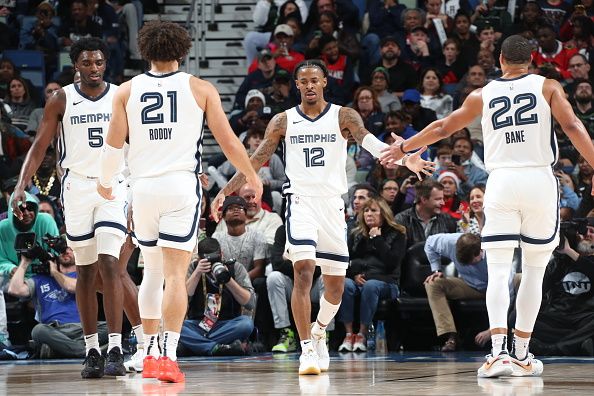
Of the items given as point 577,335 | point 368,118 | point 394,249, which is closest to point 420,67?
point 368,118

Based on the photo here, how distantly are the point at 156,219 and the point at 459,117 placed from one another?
231 centimetres

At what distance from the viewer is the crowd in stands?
11742mm

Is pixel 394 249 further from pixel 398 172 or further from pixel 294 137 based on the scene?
pixel 294 137

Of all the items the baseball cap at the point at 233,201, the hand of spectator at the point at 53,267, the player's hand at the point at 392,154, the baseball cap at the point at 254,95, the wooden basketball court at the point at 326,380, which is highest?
the baseball cap at the point at 254,95

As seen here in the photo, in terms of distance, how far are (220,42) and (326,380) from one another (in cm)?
1086

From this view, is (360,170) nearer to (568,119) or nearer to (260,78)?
(260,78)

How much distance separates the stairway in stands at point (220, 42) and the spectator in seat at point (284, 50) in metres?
0.82

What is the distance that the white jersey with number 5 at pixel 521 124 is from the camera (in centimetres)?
801

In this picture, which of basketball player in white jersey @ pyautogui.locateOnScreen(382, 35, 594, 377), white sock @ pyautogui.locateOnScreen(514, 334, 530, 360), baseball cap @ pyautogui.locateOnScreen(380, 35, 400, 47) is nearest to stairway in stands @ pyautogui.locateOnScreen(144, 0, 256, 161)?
baseball cap @ pyautogui.locateOnScreen(380, 35, 400, 47)

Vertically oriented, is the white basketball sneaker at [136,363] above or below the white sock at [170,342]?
below

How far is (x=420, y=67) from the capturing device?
16.2m

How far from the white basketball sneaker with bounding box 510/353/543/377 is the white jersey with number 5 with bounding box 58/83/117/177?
3.32m

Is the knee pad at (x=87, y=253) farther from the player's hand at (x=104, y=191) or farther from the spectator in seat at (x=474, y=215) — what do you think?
the spectator in seat at (x=474, y=215)

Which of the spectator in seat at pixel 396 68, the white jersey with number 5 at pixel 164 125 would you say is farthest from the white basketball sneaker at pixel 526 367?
the spectator in seat at pixel 396 68
